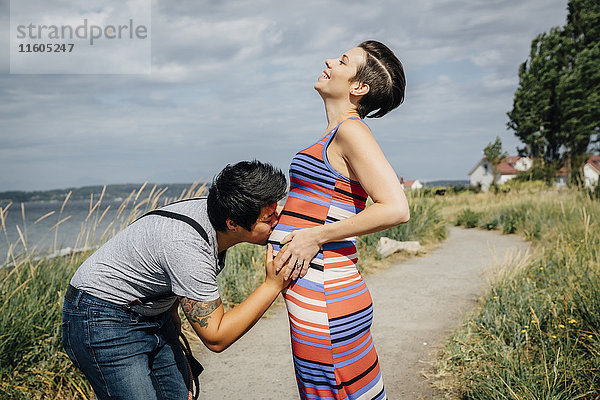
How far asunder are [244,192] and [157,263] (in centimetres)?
48

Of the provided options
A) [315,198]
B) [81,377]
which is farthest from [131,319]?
[81,377]

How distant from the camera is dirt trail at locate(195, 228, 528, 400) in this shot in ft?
12.4

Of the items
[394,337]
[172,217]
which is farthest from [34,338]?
[394,337]

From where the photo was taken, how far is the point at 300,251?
167 centimetres

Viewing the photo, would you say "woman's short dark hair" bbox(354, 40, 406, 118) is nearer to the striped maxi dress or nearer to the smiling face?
the smiling face

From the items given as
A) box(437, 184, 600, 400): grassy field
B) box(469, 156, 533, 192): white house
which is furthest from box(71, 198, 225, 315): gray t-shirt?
→ box(469, 156, 533, 192): white house

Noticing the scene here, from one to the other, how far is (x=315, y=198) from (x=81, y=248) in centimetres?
428

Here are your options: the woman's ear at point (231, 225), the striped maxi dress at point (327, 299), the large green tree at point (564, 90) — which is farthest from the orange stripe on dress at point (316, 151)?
the large green tree at point (564, 90)

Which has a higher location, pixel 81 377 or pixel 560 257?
pixel 560 257

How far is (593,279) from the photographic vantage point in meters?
3.95

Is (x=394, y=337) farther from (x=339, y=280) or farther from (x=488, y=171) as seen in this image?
(x=488, y=171)

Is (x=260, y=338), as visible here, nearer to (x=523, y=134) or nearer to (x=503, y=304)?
(x=503, y=304)

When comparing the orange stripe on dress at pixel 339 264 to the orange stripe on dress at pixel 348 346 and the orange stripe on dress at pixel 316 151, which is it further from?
the orange stripe on dress at pixel 316 151

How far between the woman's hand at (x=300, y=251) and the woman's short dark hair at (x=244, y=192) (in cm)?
20
